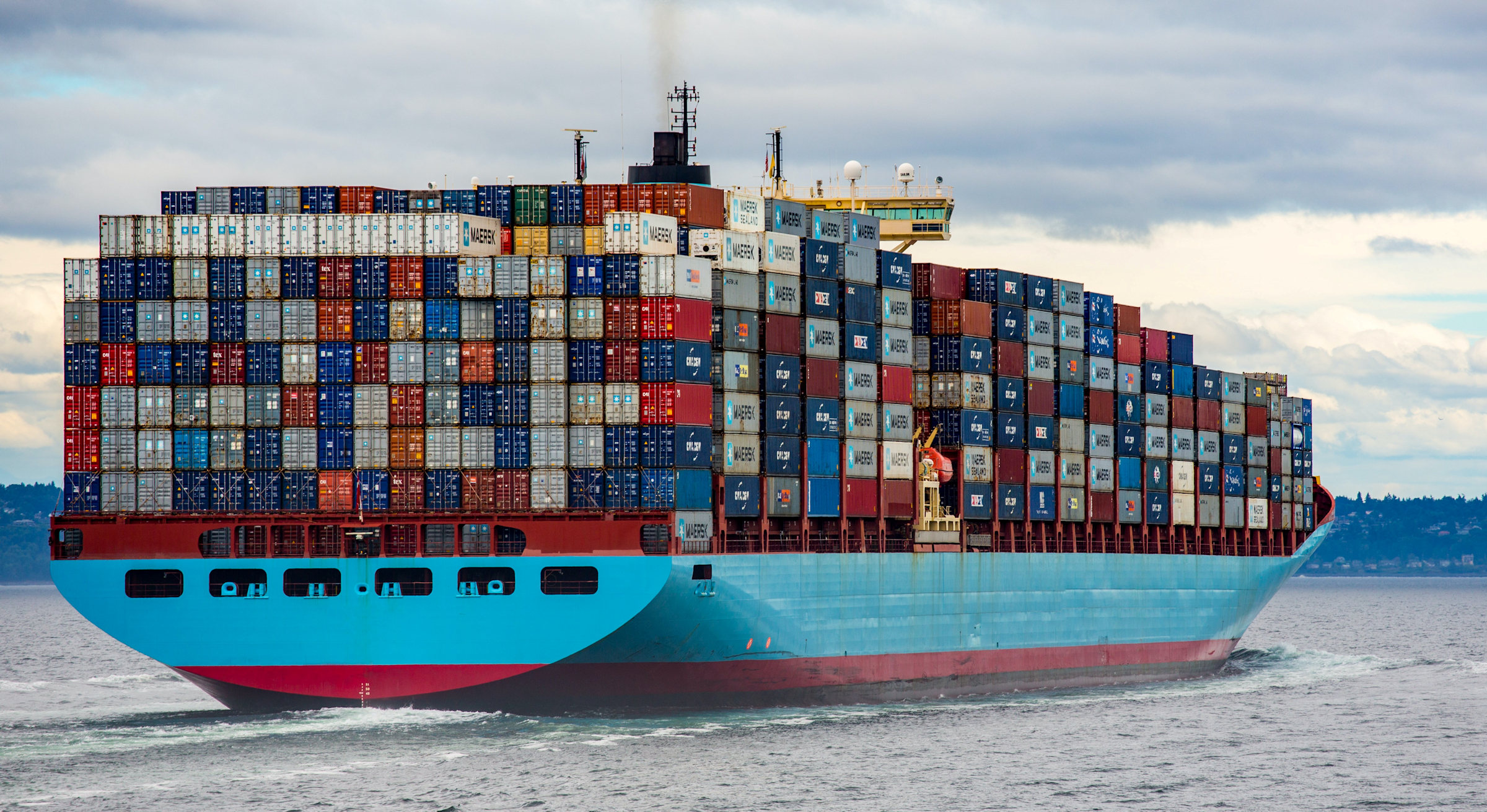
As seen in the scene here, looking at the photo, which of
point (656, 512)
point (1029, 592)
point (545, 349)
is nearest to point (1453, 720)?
point (1029, 592)

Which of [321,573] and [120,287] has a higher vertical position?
[120,287]

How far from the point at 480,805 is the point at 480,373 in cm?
1567

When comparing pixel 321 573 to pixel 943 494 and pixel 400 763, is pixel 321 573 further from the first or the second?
pixel 943 494

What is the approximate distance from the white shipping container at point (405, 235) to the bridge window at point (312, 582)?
390 inches

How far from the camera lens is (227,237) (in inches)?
2083

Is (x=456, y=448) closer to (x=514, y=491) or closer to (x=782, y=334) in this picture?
(x=514, y=491)

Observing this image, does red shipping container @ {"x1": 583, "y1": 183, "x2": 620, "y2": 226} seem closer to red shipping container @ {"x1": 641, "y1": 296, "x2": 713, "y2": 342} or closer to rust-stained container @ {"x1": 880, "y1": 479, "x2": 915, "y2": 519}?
red shipping container @ {"x1": 641, "y1": 296, "x2": 713, "y2": 342}

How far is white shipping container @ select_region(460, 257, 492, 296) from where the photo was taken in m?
52.1

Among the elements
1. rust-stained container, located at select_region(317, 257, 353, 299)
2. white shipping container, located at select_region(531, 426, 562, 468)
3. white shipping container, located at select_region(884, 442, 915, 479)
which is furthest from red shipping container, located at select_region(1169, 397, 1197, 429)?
rust-stained container, located at select_region(317, 257, 353, 299)

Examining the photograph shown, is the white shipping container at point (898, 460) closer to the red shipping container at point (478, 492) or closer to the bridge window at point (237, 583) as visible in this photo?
the red shipping container at point (478, 492)

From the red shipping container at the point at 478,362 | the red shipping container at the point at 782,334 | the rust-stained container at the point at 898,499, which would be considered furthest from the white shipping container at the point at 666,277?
the rust-stained container at the point at 898,499

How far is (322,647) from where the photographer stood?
50.9 meters

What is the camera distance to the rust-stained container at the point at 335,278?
5231 centimetres

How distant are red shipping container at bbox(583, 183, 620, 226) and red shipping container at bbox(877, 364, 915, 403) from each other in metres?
11.9
